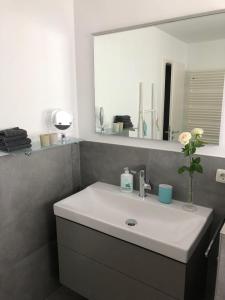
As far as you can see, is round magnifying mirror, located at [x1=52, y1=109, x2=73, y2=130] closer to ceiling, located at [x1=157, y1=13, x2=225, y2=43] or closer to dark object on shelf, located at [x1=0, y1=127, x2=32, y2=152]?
dark object on shelf, located at [x1=0, y1=127, x2=32, y2=152]

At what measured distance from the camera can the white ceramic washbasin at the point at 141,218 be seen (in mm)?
1250

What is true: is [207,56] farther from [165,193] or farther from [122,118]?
[165,193]

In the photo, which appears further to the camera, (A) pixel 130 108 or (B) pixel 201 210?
(A) pixel 130 108

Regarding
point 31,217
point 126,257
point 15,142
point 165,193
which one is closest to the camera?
point 126,257

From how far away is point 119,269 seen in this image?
1.44 meters

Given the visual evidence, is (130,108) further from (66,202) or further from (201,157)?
(66,202)

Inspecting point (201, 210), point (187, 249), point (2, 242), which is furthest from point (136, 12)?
point (2, 242)

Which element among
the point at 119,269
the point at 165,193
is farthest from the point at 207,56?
the point at 119,269

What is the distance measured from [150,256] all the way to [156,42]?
1270 mm

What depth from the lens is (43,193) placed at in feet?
5.88

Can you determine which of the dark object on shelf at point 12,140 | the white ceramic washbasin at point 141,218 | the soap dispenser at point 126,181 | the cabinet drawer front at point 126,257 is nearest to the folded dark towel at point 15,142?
the dark object on shelf at point 12,140

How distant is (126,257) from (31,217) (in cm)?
73

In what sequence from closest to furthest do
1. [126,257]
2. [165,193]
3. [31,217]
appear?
[126,257] < [165,193] < [31,217]

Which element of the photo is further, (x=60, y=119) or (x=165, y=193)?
(x=60, y=119)
